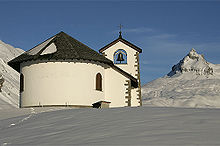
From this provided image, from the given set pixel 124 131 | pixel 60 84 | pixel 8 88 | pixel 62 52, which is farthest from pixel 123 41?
pixel 8 88

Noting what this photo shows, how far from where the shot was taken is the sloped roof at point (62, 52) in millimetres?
29339

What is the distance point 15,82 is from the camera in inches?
2847

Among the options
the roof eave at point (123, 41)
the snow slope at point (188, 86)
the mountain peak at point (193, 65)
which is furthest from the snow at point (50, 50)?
the mountain peak at point (193, 65)

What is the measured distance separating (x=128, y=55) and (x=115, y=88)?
425 centimetres

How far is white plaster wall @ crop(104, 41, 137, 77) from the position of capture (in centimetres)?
3531

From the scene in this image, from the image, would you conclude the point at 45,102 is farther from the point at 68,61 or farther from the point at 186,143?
the point at 186,143

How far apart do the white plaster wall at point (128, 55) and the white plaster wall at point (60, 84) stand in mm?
5762

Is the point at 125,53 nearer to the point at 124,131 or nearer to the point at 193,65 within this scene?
the point at 124,131

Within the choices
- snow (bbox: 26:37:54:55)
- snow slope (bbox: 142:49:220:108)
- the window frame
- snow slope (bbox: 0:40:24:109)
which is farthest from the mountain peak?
the window frame

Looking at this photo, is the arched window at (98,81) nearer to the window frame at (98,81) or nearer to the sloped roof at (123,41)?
the window frame at (98,81)

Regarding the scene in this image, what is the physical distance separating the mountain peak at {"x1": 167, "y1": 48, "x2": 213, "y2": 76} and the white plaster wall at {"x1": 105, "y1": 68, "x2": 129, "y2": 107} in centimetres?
10095

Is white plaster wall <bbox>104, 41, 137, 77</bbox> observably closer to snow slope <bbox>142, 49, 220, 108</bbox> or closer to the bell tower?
the bell tower

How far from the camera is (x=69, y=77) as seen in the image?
28.7 m

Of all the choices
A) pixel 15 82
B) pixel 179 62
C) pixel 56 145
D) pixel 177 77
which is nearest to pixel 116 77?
pixel 56 145
